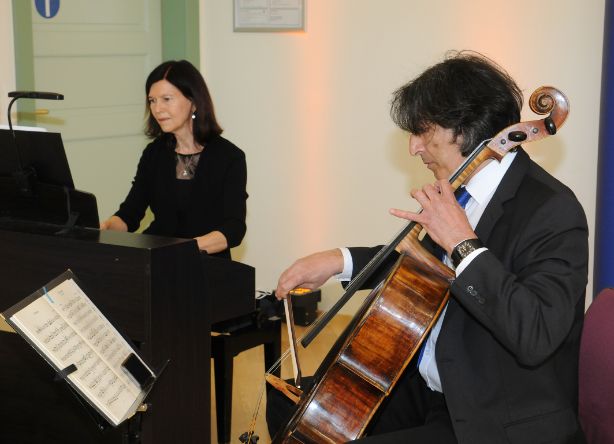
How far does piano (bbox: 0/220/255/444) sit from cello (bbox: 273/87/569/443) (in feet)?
1.57

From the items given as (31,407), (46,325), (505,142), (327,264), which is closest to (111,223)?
(31,407)

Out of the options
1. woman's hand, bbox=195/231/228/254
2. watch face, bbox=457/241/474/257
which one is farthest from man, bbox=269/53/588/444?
woman's hand, bbox=195/231/228/254

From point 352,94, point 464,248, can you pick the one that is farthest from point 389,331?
point 352,94

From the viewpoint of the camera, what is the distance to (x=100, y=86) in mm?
4801

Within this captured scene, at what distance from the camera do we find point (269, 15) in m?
4.89

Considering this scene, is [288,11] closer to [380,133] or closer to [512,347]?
[380,133]

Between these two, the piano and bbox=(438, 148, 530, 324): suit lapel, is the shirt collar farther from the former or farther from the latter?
the piano

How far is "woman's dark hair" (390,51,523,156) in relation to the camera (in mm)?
2072

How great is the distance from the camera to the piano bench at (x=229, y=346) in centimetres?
312

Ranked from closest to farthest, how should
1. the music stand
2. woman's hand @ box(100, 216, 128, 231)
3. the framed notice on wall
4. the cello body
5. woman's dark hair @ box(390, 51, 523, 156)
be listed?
the cello body
woman's dark hair @ box(390, 51, 523, 156)
the music stand
woman's hand @ box(100, 216, 128, 231)
the framed notice on wall

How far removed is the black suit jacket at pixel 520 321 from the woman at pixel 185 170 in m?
1.55

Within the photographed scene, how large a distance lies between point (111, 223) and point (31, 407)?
830 mm

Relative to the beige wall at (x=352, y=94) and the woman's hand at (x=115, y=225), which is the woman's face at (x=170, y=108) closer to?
the woman's hand at (x=115, y=225)

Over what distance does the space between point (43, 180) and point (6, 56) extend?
1698 millimetres
